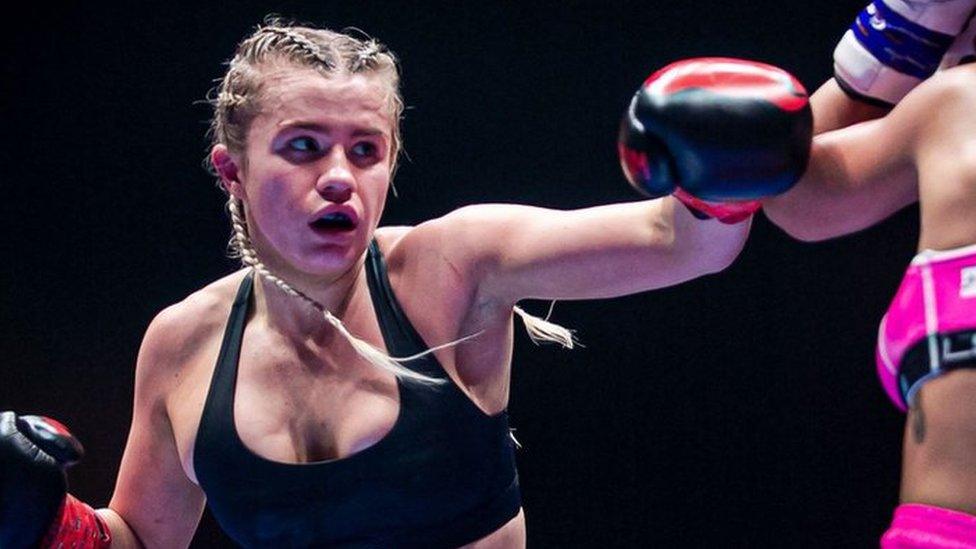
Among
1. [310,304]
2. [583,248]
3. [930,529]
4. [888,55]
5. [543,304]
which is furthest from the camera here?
[543,304]

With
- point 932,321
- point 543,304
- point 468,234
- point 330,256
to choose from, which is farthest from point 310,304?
point 543,304

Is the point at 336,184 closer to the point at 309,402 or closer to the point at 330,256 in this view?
the point at 330,256

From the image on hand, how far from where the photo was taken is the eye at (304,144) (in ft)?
4.91

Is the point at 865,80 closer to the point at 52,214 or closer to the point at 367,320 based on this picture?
the point at 367,320

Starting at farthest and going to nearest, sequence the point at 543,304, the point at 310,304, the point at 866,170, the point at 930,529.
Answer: the point at 543,304
the point at 310,304
the point at 866,170
the point at 930,529

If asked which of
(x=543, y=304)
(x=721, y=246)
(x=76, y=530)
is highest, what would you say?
(x=721, y=246)

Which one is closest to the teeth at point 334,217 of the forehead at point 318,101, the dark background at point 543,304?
the forehead at point 318,101

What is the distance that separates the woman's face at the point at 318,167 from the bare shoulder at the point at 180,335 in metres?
0.20

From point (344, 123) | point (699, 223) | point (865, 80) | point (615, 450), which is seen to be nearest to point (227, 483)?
point (344, 123)

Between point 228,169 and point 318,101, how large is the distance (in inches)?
7.4

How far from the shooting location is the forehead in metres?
1.49

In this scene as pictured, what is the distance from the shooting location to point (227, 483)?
5.02ft

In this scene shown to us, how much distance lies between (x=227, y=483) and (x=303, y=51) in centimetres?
53

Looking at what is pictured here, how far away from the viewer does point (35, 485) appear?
154 cm
